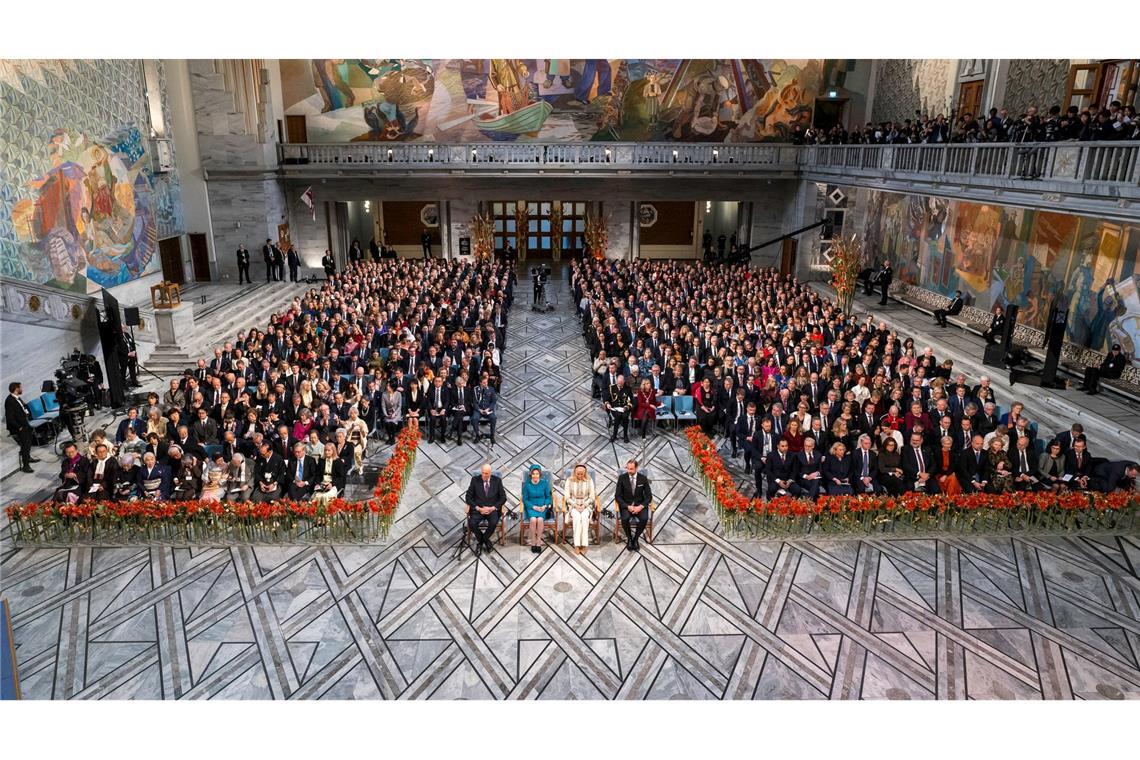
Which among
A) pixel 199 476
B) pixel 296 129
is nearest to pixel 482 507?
pixel 199 476

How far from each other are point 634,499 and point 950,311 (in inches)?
538

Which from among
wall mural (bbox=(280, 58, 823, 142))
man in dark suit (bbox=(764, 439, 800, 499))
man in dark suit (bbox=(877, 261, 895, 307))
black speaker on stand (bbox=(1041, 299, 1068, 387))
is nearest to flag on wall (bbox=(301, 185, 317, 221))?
wall mural (bbox=(280, 58, 823, 142))

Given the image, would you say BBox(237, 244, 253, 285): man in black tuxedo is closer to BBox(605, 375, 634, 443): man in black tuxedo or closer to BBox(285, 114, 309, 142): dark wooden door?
BBox(285, 114, 309, 142): dark wooden door

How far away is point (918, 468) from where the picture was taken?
31.7ft

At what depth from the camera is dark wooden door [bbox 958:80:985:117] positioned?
20203 mm

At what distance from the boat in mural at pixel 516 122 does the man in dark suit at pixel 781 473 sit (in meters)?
21.1

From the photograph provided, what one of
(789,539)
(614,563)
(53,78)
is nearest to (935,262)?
(789,539)

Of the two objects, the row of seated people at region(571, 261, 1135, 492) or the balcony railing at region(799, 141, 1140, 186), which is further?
the balcony railing at region(799, 141, 1140, 186)

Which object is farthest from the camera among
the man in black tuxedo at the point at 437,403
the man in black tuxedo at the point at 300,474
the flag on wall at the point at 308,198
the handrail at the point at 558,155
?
the flag on wall at the point at 308,198

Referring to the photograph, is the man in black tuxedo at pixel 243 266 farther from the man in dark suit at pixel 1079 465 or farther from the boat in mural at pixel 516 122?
the man in dark suit at pixel 1079 465

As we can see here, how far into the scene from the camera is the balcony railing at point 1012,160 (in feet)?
37.2

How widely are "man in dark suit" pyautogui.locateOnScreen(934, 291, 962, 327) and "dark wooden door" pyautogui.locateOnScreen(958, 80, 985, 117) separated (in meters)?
5.59

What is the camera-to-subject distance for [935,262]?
20297 millimetres

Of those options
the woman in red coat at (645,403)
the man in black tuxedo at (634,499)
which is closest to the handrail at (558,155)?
the woman in red coat at (645,403)
